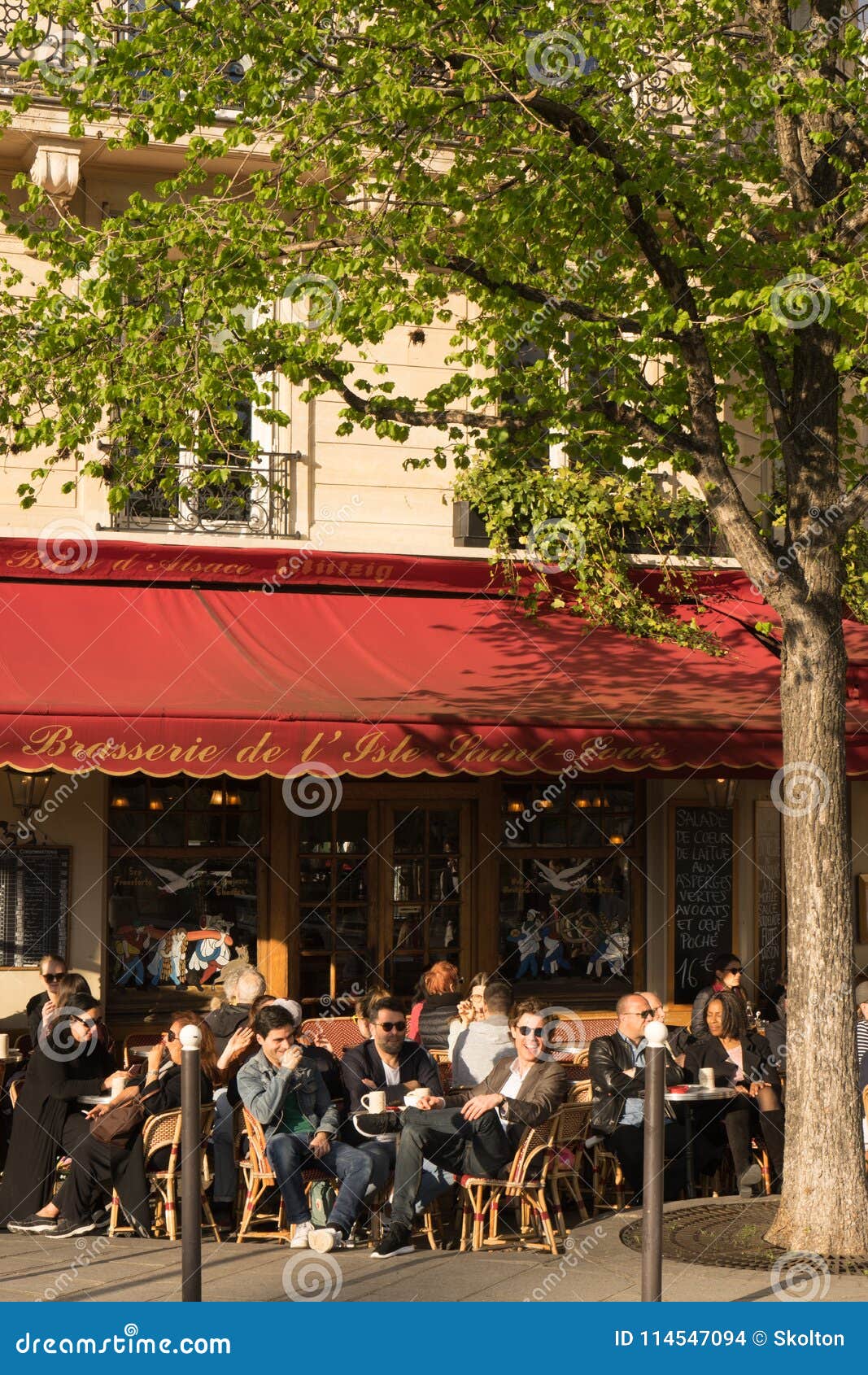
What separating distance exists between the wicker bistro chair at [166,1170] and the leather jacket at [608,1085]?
224cm

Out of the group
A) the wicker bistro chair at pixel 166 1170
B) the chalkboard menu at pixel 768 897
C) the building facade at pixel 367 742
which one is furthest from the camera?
the chalkboard menu at pixel 768 897

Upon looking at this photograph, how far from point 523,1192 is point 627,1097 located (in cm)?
123

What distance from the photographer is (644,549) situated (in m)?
14.1

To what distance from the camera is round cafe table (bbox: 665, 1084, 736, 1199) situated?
32.6 feet

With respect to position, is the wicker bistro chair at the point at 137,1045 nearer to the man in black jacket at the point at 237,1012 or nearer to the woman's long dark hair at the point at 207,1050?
Answer: the man in black jacket at the point at 237,1012

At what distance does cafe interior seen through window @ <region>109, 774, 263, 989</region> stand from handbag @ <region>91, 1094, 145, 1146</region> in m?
4.28

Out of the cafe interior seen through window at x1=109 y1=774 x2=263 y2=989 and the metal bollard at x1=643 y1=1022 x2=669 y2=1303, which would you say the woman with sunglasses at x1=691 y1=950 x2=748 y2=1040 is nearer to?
the cafe interior seen through window at x1=109 y1=774 x2=263 y2=989

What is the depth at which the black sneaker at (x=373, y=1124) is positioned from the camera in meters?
9.10

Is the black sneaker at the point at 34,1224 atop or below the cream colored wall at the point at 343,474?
below

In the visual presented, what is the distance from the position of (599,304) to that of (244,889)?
6279mm

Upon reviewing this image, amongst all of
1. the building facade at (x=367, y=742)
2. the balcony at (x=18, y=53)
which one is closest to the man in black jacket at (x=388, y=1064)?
the building facade at (x=367, y=742)

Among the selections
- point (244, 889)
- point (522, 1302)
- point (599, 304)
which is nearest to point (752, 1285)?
point (522, 1302)

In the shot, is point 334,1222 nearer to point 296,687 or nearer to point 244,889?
point 296,687

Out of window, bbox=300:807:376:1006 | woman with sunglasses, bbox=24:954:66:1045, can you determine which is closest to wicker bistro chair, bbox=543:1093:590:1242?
woman with sunglasses, bbox=24:954:66:1045
